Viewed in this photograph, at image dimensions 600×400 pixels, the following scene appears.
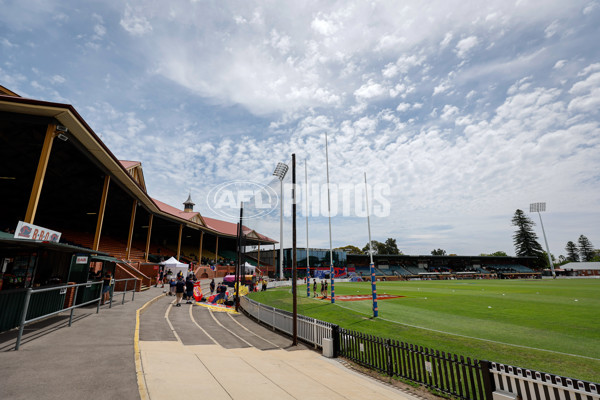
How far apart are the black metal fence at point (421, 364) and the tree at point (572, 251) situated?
22941 cm

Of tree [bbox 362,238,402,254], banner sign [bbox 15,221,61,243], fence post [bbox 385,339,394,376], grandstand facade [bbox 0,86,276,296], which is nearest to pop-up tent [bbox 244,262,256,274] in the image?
grandstand facade [bbox 0,86,276,296]

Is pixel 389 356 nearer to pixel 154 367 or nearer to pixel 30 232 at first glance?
pixel 154 367

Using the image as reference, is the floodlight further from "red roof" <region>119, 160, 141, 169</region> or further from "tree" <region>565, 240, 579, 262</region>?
"tree" <region>565, 240, 579, 262</region>

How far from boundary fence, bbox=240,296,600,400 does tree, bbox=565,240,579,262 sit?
229m

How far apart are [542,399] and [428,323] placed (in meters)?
10.0

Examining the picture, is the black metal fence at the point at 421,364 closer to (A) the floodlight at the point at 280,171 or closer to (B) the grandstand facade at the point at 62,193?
(B) the grandstand facade at the point at 62,193

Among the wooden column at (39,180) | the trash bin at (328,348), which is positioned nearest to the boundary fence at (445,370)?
the trash bin at (328,348)

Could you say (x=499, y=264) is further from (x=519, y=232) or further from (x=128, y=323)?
(x=128, y=323)

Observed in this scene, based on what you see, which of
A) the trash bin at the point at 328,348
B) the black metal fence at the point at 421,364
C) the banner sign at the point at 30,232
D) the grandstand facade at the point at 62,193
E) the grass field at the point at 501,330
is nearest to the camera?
the black metal fence at the point at 421,364

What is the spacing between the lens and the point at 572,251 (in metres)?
170

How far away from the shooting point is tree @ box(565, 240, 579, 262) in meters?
168

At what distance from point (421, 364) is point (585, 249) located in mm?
231399

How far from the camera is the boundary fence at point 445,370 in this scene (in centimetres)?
510

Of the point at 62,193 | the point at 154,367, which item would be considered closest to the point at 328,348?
the point at 154,367
